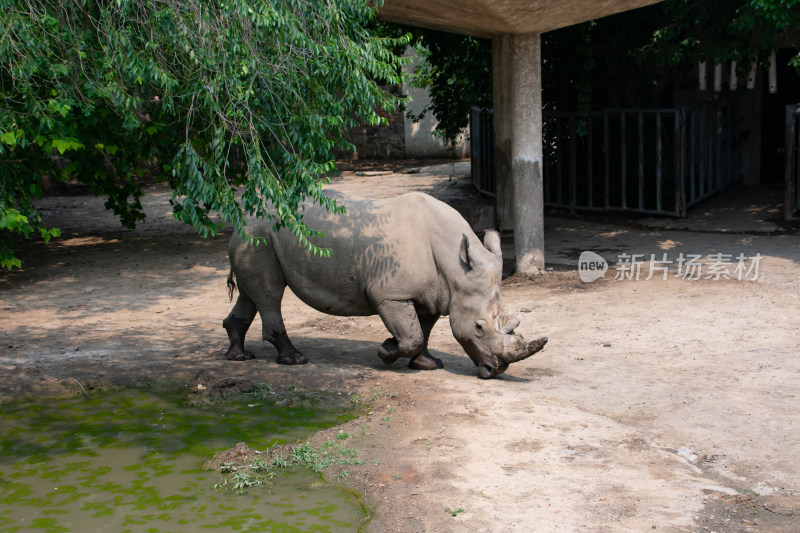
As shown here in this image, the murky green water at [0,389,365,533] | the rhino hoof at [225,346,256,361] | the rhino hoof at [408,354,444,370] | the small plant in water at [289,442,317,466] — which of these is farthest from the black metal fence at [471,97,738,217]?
the small plant in water at [289,442,317,466]

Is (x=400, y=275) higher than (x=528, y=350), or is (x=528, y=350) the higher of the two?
(x=400, y=275)

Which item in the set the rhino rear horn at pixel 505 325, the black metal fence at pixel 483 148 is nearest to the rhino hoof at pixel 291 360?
the rhino rear horn at pixel 505 325

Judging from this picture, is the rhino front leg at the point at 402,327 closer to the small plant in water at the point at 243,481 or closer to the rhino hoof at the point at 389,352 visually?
the rhino hoof at the point at 389,352

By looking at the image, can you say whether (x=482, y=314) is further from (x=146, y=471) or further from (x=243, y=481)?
(x=146, y=471)

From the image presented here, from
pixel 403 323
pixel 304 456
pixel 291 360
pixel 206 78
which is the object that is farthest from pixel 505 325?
pixel 206 78

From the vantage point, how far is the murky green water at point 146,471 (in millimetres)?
5762

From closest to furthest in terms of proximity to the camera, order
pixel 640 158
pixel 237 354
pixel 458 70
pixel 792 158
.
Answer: pixel 237 354
pixel 792 158
pixel 640 158
pixel 458 70

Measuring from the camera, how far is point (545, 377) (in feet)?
27.5

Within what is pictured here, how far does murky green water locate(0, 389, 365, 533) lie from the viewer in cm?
576

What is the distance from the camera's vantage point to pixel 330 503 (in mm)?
5938

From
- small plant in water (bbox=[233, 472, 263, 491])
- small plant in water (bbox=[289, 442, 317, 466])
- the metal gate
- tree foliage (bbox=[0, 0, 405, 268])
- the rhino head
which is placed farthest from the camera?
the metal gate

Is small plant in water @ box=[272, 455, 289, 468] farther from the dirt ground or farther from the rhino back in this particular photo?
the rhino back

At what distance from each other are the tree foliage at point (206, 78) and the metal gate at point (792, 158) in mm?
9173

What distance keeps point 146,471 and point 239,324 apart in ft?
9.01
